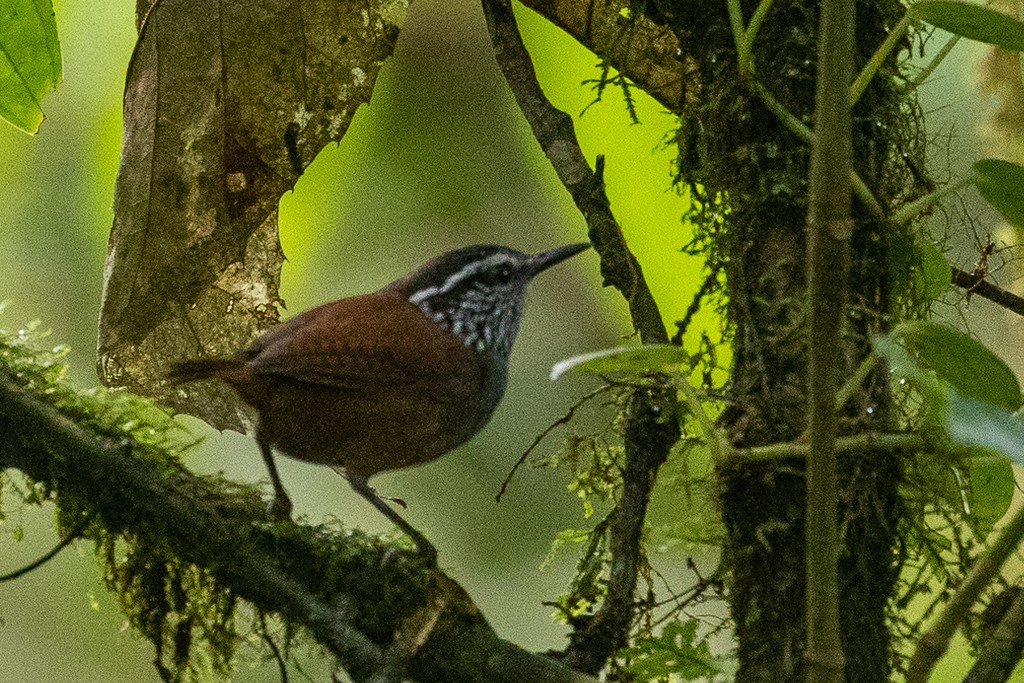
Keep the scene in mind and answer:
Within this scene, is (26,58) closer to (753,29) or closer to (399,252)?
(753,29)

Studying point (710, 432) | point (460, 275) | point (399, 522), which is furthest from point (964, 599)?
point (460, 275)

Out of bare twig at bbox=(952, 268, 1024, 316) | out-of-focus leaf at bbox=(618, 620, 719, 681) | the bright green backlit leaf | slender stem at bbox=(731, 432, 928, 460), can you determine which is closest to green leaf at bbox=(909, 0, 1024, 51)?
slender stem at bbox=(731, 432, 928, 460)

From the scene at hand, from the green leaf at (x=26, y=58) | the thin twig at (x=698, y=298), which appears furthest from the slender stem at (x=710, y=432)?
the green leaf at (x=26, y=58)

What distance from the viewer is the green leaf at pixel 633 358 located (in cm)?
121

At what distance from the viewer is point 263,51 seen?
1873 millimetres

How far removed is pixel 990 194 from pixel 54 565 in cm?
295

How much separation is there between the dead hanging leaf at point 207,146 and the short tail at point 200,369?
125mm

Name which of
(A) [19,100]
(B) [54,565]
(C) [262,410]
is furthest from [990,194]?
(B) [54,565]

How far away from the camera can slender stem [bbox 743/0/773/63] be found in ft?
5.02

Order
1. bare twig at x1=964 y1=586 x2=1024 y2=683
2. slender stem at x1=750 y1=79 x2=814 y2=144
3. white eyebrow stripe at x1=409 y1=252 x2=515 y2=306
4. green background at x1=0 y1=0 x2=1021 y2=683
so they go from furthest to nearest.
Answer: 1. green background at x1=0 y1=0 x2=1021 y2=683
2. white eyebrow stripe at x1=409 y1=252 x2=515 y2=306
3. slender stem at x1=750 y1=79 x2=814 y2=144
4. bare twig at x1=964 y1=586 x2=1024 y2=683

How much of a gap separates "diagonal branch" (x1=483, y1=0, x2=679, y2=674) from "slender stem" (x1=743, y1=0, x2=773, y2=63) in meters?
0.35

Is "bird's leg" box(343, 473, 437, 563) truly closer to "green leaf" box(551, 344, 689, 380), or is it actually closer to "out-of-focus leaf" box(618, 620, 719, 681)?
"out-of-focus leaf" box(618, 620, 719, 681)

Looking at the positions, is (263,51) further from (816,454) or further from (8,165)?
(8,165)

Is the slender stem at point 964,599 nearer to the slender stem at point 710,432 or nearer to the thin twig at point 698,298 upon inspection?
the slender stem at point 710,432
